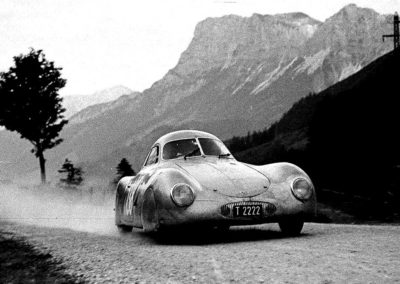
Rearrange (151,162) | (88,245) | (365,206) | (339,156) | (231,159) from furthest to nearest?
(339,156)
(365,206)
(151,162)
(231,159)
(88,245)

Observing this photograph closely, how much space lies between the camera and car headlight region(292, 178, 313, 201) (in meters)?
9.40

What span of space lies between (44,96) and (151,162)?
3731 cm

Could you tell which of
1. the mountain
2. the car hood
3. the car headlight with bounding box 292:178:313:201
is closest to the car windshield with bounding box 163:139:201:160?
the car hood

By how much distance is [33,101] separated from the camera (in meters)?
46.5

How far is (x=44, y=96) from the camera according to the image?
154 feet

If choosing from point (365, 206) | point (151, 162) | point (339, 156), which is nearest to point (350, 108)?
point (339, 156)

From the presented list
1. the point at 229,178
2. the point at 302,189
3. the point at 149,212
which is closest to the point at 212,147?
the point at 229,178

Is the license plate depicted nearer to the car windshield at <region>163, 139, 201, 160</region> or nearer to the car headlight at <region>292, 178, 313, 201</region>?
the car headlight at <region>292, 178, 313, 201</region>

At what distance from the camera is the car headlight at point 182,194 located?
28.9ft

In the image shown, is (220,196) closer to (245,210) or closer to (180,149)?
(245,210)

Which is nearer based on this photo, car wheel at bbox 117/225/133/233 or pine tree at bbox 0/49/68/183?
car wheel at bbox 117/225/133/233

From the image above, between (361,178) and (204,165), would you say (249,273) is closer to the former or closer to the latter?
(204,165)

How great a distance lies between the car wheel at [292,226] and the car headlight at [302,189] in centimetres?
37

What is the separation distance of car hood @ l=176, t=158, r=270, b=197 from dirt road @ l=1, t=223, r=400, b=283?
0.74m
